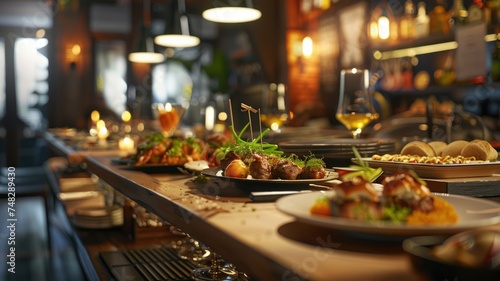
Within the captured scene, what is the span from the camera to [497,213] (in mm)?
853

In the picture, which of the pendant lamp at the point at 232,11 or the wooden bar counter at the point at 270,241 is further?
the pendant lamp at the point at 232,11

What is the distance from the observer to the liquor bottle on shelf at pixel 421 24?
564cm

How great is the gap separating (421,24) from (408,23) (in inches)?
10.7

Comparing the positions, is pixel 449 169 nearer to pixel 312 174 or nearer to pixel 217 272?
pixel 312 174

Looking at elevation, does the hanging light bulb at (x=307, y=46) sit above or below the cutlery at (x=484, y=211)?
above

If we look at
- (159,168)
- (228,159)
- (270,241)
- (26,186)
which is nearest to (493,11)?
(159,168)

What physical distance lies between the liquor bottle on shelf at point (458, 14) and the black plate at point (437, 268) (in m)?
4.57

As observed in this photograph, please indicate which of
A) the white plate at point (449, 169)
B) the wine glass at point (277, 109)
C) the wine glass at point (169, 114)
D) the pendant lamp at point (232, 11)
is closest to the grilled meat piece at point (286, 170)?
the white plate at point (449, 169)

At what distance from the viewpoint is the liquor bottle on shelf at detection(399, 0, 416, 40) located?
5.86 m

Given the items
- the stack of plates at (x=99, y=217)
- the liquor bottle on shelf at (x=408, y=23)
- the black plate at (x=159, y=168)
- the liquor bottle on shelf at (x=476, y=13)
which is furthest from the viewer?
the liquor bottle on shelf at (x=408, y=23)

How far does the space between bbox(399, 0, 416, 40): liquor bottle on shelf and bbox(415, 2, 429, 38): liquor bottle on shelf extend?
0.09 metres

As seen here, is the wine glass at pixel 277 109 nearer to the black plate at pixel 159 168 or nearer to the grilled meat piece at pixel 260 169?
the black plate at pixel 159 168

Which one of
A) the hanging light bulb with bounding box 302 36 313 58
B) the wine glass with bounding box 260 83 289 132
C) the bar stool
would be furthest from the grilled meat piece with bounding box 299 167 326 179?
the hanging light bulb with bounding box 302 36 313 58

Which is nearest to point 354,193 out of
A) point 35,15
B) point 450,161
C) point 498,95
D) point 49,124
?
point 450,161
